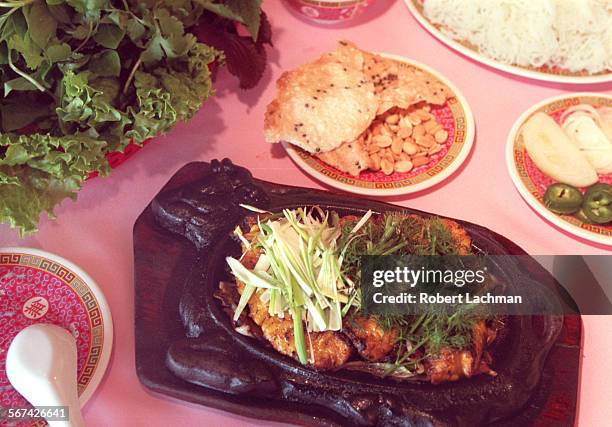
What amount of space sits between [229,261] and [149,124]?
50 cm

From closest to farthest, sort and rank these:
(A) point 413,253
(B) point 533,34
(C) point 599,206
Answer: (A) point 413,253 < (C) point 599,206 < (B) point 533,34

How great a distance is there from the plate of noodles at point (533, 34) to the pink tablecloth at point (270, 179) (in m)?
0.06

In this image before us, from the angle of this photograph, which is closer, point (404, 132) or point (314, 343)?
point (314, 343)

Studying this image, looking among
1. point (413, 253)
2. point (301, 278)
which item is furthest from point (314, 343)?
point (413, 253)

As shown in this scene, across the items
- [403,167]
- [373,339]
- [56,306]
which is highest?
[403,167]

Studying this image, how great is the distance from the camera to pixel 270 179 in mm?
2023

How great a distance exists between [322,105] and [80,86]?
847mm

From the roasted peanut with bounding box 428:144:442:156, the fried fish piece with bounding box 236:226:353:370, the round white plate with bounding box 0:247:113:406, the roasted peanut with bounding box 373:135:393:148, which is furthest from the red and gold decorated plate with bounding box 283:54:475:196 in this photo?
the round white plate with bounding box 0:247:113:406

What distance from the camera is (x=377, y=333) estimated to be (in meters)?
1.47

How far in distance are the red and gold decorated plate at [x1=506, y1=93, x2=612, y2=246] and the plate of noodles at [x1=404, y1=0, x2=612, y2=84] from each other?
124 millimetres

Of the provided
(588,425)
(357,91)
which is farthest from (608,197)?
(357,91)

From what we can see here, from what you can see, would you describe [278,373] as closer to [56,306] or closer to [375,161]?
[56,306]

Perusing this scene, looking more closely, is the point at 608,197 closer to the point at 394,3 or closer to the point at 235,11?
the point at 394,3

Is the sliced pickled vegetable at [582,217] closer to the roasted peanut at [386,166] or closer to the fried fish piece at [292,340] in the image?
the roasted peanut at [386,166]
